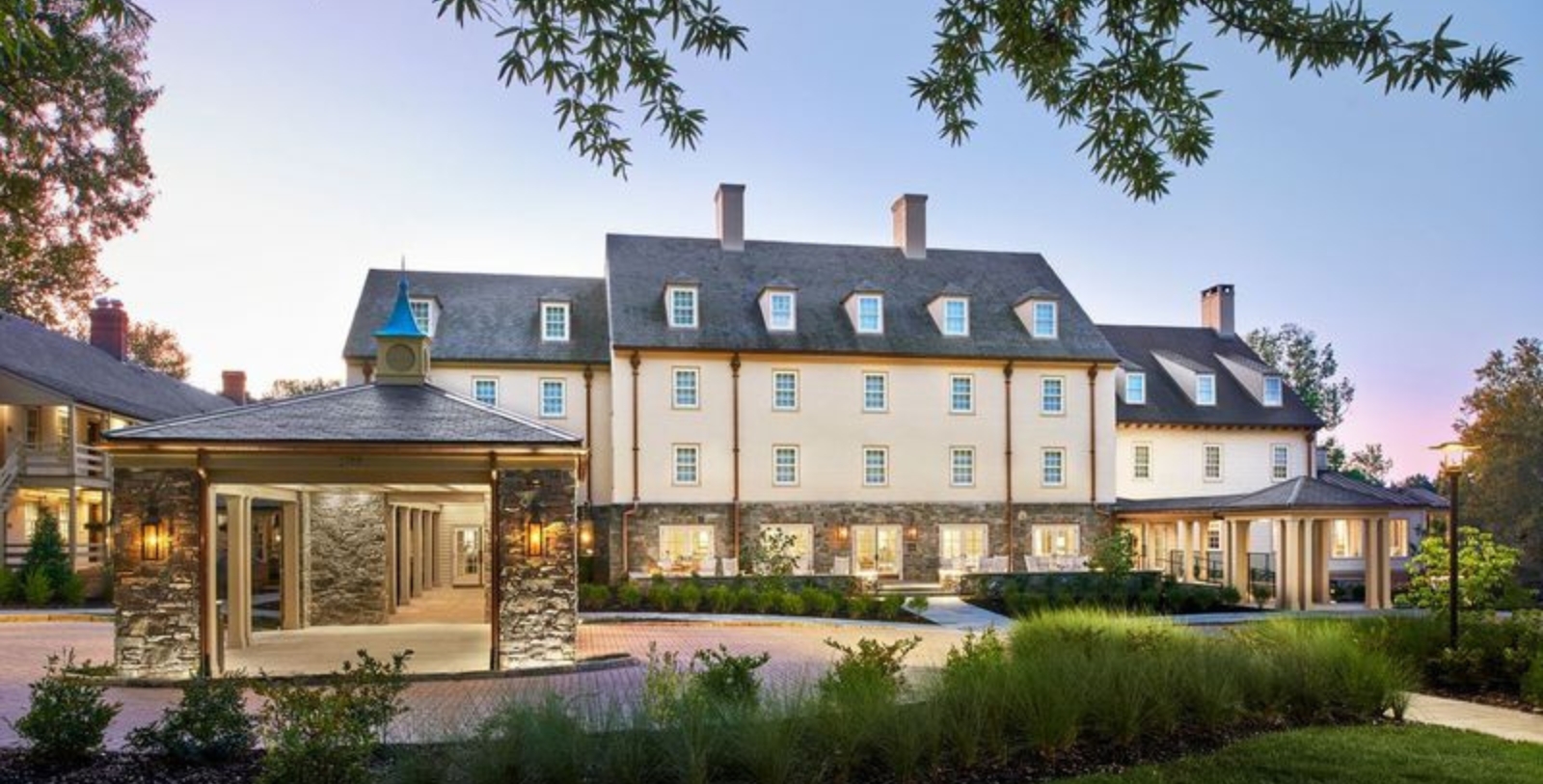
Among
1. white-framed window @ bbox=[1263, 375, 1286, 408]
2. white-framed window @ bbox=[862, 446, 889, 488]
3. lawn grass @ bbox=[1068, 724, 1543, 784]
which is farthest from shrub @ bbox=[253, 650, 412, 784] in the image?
white-framed window @ bbox=[1263, 375, 1286, 408]

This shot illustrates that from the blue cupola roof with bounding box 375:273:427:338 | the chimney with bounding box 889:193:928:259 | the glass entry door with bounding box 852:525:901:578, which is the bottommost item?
the glass entry door with bounding box 852:525:901:578

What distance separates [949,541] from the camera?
29156 mm

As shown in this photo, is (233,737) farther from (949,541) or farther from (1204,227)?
(1204,227)

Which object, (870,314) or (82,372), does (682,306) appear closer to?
(870,314)

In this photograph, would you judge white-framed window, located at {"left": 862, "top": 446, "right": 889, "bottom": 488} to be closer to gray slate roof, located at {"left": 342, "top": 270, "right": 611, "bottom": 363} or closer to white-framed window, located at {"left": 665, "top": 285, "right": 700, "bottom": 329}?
white-framed window, located at {"left": 665, "top": 285, "right": 700, "bottom": 329}

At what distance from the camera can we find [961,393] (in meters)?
29.5

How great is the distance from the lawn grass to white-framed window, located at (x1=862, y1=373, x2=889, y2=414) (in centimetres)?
2026

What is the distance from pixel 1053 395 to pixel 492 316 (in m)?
15.8

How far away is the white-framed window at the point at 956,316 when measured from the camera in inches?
1170

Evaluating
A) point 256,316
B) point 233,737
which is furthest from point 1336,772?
point 256,316

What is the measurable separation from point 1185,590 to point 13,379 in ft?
95.8

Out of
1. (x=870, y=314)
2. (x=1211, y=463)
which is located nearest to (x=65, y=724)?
(x=870, y=314)

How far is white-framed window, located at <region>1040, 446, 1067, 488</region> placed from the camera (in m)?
29.8

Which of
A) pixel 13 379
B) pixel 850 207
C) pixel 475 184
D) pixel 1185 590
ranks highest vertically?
pixel 850 207
